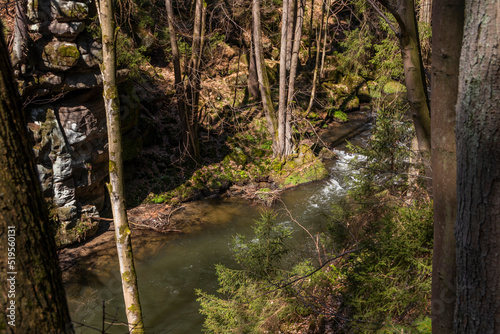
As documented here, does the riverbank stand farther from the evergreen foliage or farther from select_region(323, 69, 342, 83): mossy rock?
select_region(323, 69, 342, 83): mossy rock

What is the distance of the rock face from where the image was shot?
8047 mm

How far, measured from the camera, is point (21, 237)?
5.83ft

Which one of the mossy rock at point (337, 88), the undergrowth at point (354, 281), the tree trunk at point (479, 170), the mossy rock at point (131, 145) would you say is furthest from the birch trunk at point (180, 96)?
the tree trunk at point (479, 170)

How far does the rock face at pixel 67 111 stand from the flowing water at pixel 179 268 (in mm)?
1660

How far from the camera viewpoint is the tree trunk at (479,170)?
93.6 inches

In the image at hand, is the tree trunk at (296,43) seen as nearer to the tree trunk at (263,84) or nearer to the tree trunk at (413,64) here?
the tree trunk at (263,84)

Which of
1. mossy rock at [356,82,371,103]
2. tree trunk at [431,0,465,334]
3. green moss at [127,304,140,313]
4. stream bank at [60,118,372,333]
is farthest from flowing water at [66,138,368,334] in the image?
mossy rock at [356,82,371,103]

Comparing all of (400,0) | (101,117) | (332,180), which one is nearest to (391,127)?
(400,0)

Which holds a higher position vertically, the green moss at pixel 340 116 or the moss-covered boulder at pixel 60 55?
the moss-covered boulder at pixel 60 55

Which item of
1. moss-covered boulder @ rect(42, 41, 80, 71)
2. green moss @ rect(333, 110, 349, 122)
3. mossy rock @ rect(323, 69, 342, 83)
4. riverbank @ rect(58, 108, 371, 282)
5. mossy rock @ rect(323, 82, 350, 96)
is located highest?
moss-covered boulder @ rect(42, 41, 80, 71)

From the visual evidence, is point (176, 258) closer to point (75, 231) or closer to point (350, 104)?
point (75, 231)

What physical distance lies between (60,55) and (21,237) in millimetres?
7647

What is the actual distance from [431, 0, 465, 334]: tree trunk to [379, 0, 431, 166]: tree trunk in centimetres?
60

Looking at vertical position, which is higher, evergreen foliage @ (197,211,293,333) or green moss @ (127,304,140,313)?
green moss @ (127,304,140,313)
